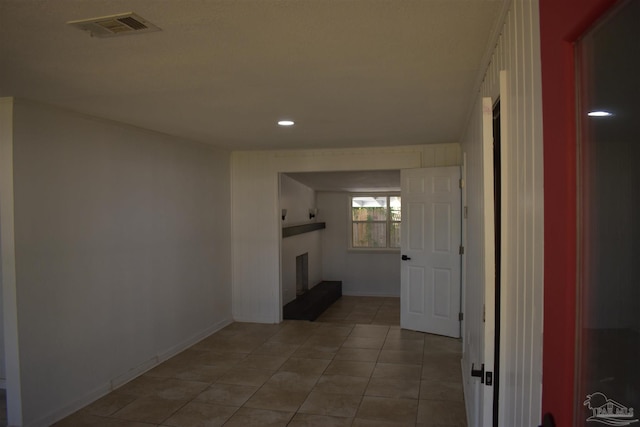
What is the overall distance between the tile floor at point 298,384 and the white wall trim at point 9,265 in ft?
1.45

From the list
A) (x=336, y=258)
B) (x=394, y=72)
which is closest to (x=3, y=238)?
(x=394, y=72)

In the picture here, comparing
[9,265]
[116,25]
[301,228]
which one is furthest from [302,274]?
[116,25]

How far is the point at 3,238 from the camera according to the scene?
117 inches

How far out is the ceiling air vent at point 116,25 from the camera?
177 centimetres

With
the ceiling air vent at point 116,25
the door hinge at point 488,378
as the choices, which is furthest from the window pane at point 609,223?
the ceiling air vent at point 116,25

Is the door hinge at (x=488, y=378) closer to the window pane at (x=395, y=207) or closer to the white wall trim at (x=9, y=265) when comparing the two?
the white wall trim at (x=9, y=265)

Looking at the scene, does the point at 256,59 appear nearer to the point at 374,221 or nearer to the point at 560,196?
the point at 560,196

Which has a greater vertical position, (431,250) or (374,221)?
(374,221)

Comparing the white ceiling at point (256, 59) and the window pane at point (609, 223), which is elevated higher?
the white ceiling at point (256, 59)

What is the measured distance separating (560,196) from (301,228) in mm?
7329

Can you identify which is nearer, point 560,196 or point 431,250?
point 560,196

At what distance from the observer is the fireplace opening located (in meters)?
8.85

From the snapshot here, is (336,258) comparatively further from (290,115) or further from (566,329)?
(566,329)

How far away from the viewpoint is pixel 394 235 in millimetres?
10086
